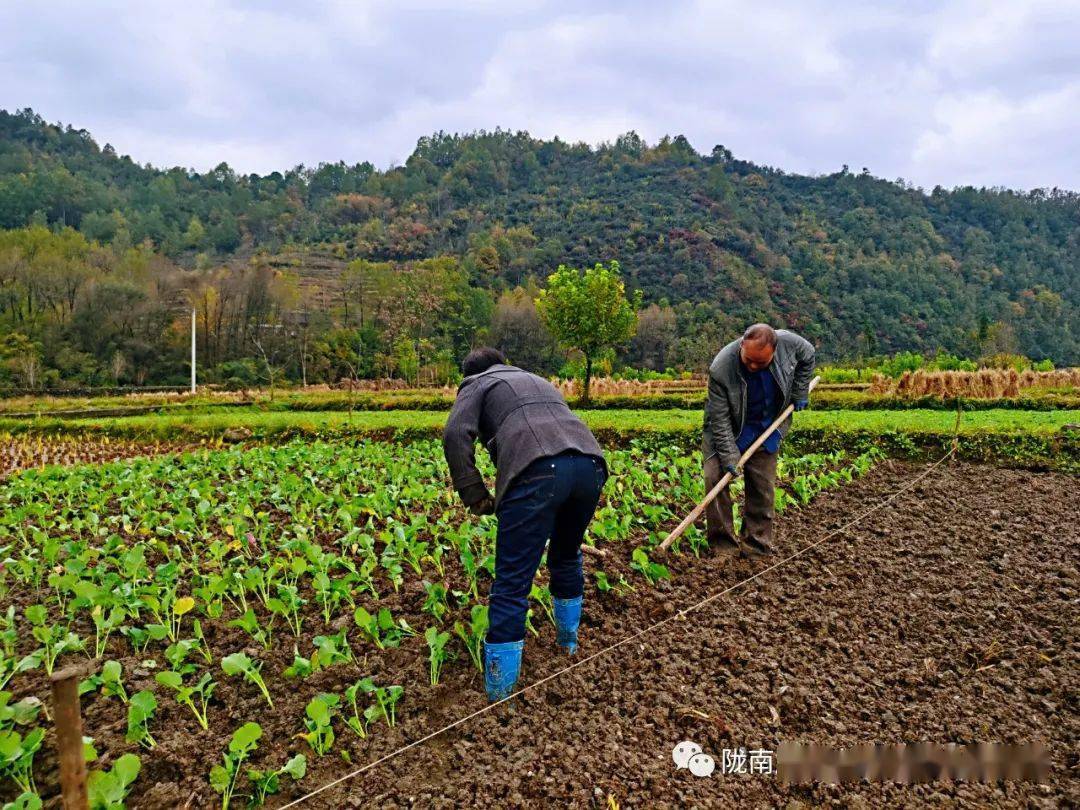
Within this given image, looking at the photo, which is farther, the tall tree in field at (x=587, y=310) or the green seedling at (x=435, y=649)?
the tall tree in field at (x=587, y=310)

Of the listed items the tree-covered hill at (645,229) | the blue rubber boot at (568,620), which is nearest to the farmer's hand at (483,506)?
the blue rubber boot at (568,620)

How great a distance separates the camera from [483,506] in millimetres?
3281

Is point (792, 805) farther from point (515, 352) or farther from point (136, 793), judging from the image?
point (515, 352)

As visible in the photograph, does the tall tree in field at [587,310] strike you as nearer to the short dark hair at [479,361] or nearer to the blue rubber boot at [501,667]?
the short dark hair at [479,361]

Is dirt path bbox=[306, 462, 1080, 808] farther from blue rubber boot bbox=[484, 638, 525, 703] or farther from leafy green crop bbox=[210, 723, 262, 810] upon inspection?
leafy green crop bbox=[210, 723, 262, 810]

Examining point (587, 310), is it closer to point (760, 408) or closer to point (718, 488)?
point (760, 408)

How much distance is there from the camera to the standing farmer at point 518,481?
3.04m

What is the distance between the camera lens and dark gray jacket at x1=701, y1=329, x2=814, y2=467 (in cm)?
497

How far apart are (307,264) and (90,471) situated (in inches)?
2173

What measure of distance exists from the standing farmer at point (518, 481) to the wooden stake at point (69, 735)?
64.0 inches

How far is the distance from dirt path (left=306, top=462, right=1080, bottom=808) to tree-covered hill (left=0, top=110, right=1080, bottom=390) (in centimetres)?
3462

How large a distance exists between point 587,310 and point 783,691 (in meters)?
17.8

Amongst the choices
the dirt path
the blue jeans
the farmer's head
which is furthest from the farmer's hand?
the farmer's head

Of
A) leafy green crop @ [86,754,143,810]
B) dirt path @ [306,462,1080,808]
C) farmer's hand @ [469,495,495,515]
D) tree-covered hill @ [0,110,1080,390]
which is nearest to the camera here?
leafy green crop @ [86,754,143,810]
